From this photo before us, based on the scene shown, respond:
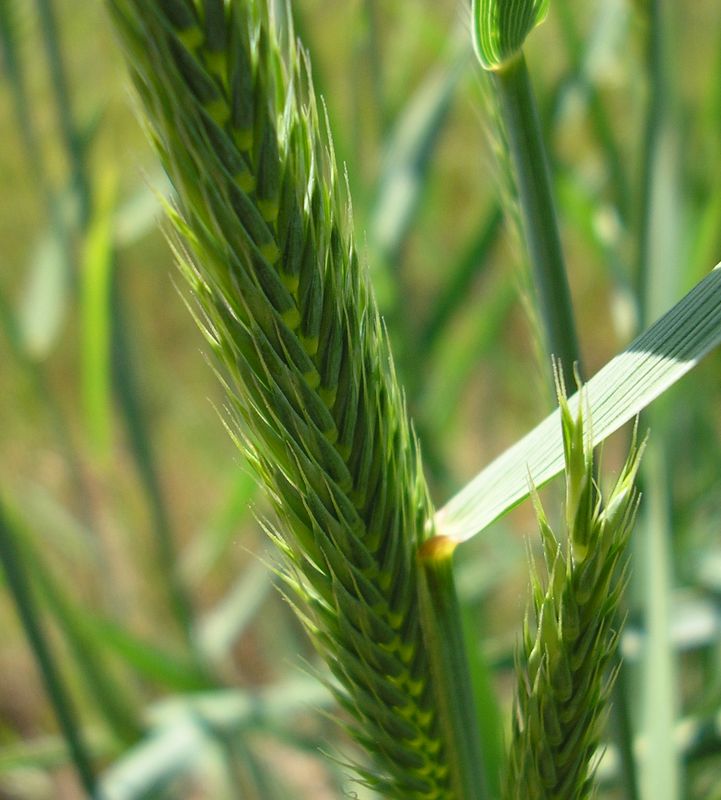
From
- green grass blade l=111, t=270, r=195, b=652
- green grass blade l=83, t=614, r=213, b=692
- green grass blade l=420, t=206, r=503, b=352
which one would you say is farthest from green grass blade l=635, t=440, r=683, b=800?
green grass blade l=111, t=270, r=195, b=652

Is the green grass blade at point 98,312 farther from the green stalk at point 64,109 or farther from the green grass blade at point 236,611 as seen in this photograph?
the green grass blade at point 236,611

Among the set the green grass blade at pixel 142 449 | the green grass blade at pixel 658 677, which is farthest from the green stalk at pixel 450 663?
the green grass blade at pixel 142 449

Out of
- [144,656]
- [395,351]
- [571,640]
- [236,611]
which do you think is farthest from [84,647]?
[571,640]

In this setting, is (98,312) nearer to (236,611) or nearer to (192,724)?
(192,724)

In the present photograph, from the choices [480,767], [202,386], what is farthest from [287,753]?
[480,767]

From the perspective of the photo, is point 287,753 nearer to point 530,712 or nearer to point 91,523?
point 91,523
